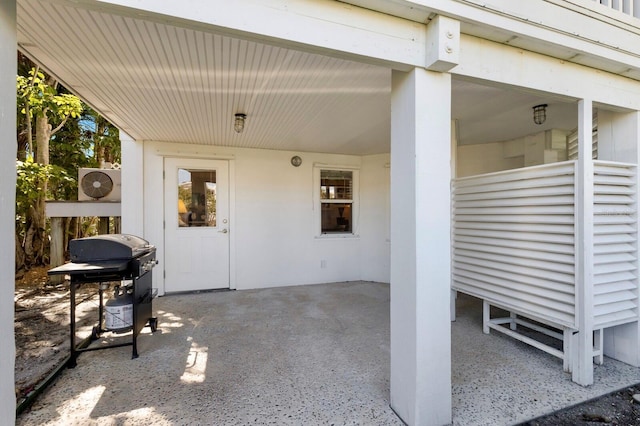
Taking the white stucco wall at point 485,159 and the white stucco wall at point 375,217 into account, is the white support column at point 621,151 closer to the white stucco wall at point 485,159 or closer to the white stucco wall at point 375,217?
the white stucco wall at point 485,159

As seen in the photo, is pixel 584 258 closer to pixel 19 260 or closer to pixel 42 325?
pixel 42 325

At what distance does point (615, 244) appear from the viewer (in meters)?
2.47

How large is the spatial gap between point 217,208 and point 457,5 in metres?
4.13

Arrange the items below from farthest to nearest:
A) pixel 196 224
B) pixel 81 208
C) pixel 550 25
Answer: pixel 81 208, pixel 196 224, pixel 550 25

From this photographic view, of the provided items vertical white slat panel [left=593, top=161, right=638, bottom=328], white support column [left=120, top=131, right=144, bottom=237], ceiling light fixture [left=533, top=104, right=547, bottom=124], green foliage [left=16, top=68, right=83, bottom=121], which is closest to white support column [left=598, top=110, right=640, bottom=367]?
vertical white slat panel [left=593, top=161, right=638, bottom=328]

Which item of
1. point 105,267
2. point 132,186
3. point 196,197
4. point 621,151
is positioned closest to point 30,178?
point 132,186

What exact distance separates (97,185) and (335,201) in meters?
4.05

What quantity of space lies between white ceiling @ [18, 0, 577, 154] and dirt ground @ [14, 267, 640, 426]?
227 centimetres

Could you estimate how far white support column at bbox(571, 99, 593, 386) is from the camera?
7.41ft

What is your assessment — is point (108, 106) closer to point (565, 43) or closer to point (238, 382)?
point (238, 382)

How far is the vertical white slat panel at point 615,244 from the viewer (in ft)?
7.81

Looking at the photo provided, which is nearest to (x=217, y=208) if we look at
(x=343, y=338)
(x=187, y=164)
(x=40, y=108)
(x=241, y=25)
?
(x=187, y=164)

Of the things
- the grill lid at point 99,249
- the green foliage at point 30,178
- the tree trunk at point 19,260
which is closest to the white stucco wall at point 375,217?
the grill lid at point 99,249

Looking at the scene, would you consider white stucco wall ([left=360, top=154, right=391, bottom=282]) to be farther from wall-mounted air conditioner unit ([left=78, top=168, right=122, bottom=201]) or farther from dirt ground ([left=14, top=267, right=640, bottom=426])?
wall-mounted air conditioner unit ([left=78, top=168, right=122, bottom=201])
